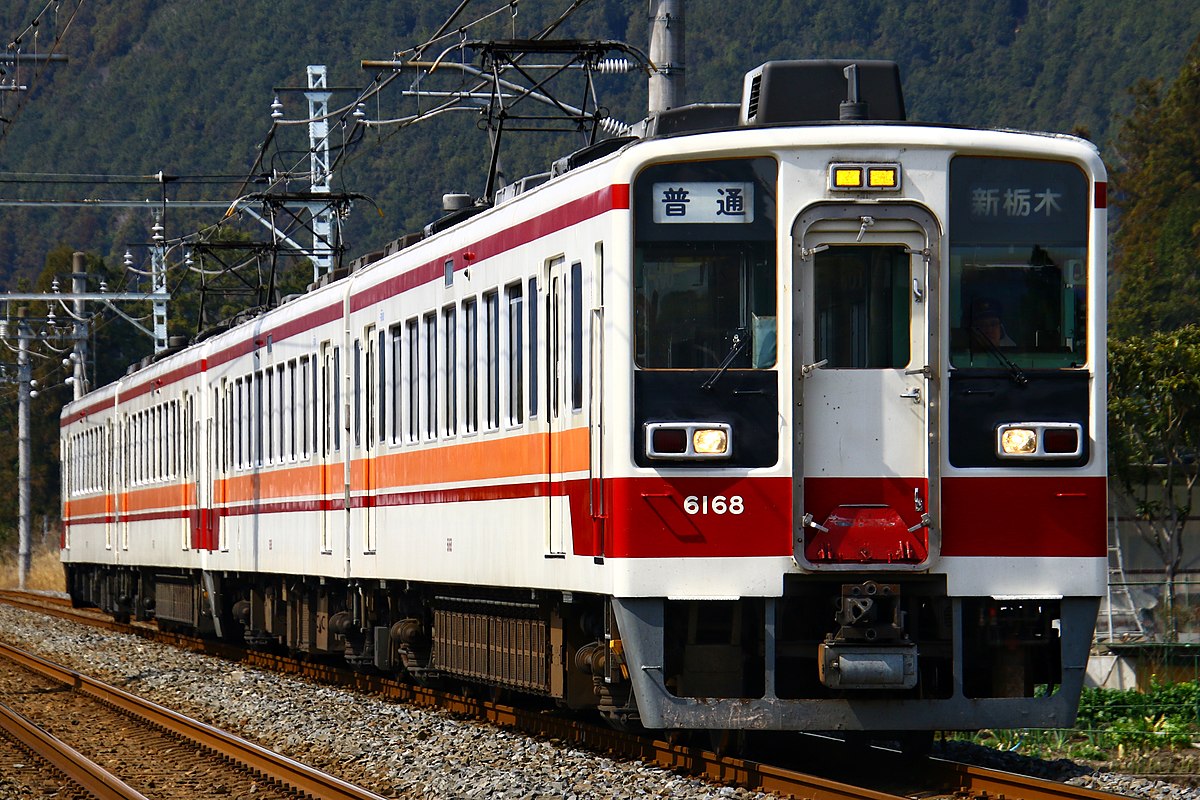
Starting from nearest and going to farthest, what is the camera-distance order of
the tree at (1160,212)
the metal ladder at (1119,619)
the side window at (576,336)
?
the side window at (576,336)
the metal ladder at (1119,619)
the tree at (1160,212)

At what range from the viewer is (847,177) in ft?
32.5

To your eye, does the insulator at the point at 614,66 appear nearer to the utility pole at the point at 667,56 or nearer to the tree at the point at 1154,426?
the utility pole at the point at 667,56

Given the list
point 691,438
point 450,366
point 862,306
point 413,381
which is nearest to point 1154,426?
point 413,381

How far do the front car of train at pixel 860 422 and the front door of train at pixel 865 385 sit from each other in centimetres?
1

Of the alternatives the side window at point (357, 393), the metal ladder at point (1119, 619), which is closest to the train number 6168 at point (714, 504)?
the side window at point (357, 393)

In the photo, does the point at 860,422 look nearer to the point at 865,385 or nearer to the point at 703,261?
the point at 865,385

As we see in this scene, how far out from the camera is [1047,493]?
9914mm

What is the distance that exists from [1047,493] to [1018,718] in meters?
1.07

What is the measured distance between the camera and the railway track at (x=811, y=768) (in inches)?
362

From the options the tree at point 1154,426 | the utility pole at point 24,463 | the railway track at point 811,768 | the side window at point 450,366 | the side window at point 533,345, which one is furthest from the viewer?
the utility pole at point 24,463

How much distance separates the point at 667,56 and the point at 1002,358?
521 centimetres

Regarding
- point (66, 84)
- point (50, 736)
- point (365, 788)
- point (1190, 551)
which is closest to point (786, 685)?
point (365, 788)

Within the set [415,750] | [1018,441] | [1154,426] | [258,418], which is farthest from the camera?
[1154,426]

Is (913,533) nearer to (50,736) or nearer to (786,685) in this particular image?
(786,685)
